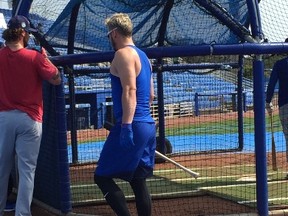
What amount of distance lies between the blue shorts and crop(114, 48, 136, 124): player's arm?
0.15 metres

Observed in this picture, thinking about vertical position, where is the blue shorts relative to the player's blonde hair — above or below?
below

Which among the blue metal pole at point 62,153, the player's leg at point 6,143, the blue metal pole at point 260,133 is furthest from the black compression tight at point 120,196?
the blue metal pole at point 260,133

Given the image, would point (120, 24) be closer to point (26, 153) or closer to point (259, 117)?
point (26, 153)

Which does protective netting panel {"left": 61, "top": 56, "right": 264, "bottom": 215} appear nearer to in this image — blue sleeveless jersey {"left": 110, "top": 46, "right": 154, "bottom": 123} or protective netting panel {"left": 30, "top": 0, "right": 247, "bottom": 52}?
protective netting panel {"left": 30, "top": 0, "right": 247, "bottom": 52}

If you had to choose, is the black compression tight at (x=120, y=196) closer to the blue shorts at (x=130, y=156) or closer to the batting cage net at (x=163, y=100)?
the blue shorts at (x=130, y=156)

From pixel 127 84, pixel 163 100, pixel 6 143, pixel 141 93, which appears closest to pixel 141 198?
pixel 141 93

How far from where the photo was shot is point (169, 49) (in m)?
4.90

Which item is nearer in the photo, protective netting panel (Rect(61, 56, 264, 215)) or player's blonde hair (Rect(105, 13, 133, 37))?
player's blonde hair (Rect(105, 13, 133, 37))

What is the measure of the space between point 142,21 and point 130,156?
5.09 m

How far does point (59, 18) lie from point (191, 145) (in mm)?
5703

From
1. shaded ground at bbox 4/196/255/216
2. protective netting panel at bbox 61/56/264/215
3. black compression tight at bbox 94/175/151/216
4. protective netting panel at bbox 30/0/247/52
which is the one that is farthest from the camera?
protective netting panel at bbox 30/0/247/52

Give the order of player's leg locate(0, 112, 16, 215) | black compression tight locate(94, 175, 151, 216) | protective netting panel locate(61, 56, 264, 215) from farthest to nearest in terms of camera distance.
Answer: protective netting panel locate(61, 56, 264, 215) → player's leg locate(0, 112, 16, 215) → black compression tight locate(94, 175, 151, 216)

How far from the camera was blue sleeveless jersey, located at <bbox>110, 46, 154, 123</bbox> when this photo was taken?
162 inches

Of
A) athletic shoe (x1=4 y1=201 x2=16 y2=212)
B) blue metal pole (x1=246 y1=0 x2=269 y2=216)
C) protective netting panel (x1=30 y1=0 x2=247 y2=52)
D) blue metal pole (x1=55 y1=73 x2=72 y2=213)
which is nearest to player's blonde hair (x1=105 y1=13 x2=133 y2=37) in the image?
blue metal pole (x1=55 y1=73 x2=72 y2=213)
